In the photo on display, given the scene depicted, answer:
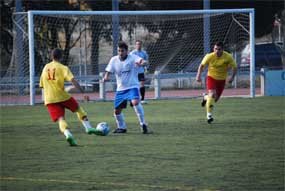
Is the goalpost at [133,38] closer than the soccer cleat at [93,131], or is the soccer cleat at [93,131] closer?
the soccer cleat at [93,131]

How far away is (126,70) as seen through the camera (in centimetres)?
1772

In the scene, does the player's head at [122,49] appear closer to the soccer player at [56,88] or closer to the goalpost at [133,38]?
the soccer player at [56,88]

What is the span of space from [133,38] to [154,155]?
19.9m

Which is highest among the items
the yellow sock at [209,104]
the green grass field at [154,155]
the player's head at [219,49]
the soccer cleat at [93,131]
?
the player's head at [219,49]

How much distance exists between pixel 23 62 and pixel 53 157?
16.4 meters

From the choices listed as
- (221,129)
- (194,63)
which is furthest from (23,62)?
(221,129)

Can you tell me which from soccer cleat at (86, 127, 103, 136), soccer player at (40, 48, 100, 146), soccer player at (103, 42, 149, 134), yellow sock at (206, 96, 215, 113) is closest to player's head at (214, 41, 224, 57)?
yellow sock at (206, 96, 215, 113)

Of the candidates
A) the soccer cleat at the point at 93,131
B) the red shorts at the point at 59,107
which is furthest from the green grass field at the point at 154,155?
the red shorts at the point at 59,107

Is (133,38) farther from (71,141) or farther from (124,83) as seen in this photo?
(71,141)

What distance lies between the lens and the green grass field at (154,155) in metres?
10.8

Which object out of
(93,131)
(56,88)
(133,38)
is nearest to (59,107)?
(56,88)

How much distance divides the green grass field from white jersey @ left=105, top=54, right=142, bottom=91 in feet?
3.29

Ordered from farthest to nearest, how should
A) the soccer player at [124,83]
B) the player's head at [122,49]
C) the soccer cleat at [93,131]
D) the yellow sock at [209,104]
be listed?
the yellow sock at [209,104] < the soccer player at [124,83] < the player's head at [122,49] < the soccer cleat at [93,131]

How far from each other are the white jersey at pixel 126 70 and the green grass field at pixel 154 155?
1003 mm
